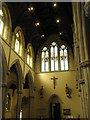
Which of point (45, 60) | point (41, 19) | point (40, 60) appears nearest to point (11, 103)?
point (40, 60)

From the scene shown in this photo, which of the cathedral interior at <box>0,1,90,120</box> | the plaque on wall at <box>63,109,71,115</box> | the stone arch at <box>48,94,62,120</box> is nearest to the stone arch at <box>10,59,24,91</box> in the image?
the cathedral interior at <box>0,1,90,120</box>

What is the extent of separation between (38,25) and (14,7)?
12.9ft

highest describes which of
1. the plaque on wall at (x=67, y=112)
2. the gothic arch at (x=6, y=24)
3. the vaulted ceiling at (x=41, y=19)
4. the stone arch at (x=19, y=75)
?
the vaulted ceiling at (x=41, y=19)

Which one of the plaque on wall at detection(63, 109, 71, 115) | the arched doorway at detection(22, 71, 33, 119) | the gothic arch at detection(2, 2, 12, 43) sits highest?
the gothic arch at detection(2, 2, 12, 43)

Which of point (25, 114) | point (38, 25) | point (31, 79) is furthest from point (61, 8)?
point (25, 114)

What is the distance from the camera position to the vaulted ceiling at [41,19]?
12914 mm

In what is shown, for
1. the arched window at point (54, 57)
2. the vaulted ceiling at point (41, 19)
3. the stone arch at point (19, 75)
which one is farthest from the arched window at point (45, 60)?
the stone arch at point (19, 75)

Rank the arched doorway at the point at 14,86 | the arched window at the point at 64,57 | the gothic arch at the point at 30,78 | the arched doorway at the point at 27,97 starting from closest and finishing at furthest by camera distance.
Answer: the arched doorway at the point at 14,86, the gothic arch at the point at 30,78, the arched doorway at the point at 27,97, the arched window at the point at 64,57

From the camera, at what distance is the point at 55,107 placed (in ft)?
54.8

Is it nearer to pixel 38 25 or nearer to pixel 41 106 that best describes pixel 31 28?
pixel 38 25

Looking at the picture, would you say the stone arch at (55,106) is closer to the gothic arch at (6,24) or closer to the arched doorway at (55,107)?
the arched doorway at (55,107)

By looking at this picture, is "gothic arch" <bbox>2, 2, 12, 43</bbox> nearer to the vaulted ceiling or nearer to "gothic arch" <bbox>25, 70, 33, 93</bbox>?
the vaulted ceiling

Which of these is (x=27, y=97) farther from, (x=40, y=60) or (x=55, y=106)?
(x=40, y=60)

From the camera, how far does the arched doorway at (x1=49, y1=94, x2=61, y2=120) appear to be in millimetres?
16336
